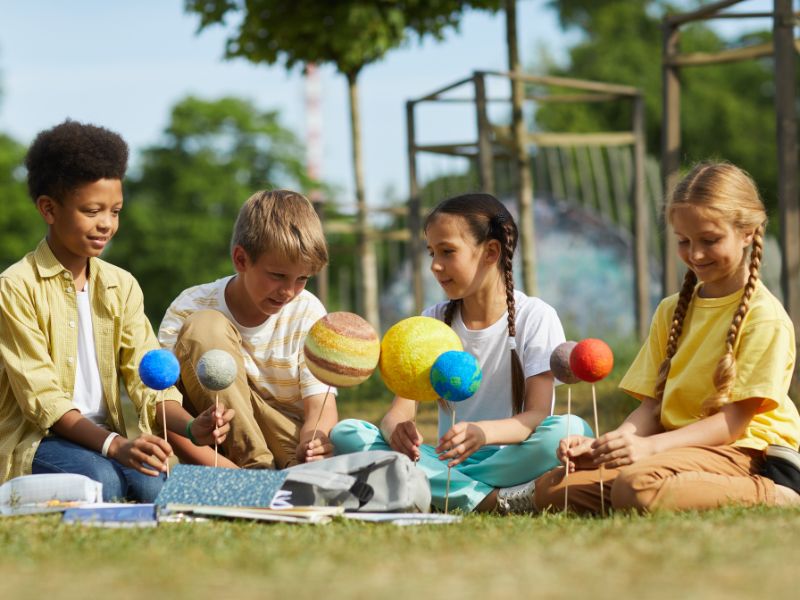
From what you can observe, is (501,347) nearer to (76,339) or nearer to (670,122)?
(76,339)

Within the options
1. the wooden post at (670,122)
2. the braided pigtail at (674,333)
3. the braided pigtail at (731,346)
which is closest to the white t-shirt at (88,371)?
the braided pigtail at (674,333)

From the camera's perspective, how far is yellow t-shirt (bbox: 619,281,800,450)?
391cm

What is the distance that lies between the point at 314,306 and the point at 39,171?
1.31m

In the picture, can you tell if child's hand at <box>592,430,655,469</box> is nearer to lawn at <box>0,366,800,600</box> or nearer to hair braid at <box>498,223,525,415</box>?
lawn at <box>0,366,800,600</box>

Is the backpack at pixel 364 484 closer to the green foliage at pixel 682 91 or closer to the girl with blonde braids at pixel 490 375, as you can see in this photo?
the girl with blonde braids at pixel 490 375

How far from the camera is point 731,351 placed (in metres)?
3.93

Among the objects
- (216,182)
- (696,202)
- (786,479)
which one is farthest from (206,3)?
(216,182)

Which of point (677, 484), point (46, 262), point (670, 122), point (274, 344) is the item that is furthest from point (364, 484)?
point (670, 122)

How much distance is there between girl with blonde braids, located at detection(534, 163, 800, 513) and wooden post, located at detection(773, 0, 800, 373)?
2291mm

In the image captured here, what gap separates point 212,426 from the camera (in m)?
4.14

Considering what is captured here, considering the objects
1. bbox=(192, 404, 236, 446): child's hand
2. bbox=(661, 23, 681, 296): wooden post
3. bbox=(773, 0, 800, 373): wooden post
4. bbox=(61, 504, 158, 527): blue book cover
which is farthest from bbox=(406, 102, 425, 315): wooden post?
bbox=(61, 504, 158, 527): blue book cover

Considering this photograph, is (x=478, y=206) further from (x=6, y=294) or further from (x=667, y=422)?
(x=6, y=294)

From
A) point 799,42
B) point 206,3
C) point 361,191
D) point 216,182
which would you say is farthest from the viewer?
point 216,182

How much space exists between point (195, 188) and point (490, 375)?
122 feet
